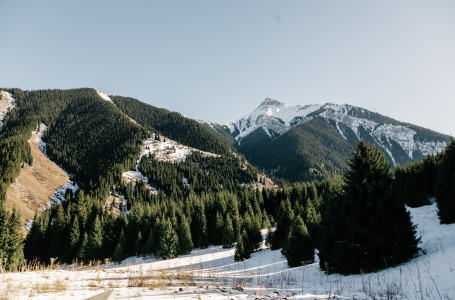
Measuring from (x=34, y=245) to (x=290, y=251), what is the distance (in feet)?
220

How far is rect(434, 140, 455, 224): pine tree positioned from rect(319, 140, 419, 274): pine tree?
38.4 feet

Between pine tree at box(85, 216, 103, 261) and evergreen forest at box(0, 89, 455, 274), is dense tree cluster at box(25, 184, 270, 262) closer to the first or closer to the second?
pine tree at box(85, 216, 103, 261)

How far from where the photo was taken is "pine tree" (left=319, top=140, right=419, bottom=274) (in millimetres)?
12250

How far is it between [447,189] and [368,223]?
15.2 metres

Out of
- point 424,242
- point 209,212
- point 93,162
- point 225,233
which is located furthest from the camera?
point 93,162

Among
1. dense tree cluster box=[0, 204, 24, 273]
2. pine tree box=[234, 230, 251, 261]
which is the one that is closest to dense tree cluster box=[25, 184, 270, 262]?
pine tree box=[234, 230, 251, 261]

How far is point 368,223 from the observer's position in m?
12.9

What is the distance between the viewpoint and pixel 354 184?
45.6 ft

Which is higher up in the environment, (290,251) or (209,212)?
(209,212)

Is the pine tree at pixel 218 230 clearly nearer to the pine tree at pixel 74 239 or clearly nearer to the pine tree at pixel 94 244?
the pine tree at pixel 94 244

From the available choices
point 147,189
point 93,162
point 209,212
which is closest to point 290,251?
point 209,212

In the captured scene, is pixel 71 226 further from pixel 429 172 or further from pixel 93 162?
pixel 93 162

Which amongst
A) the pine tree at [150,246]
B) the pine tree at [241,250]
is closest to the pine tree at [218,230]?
the pine tree at [150,246]

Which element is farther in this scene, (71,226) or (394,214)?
(71,226)
